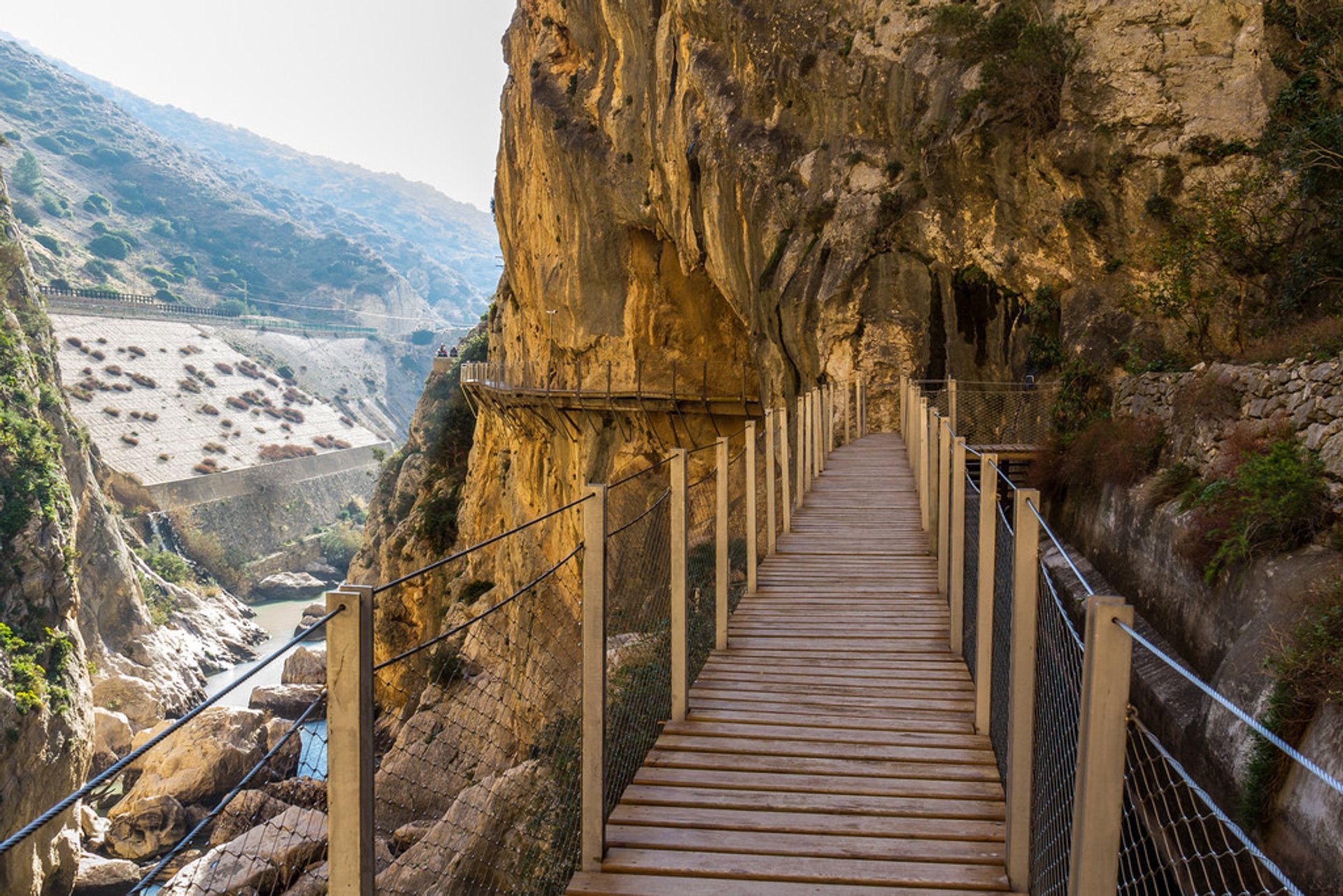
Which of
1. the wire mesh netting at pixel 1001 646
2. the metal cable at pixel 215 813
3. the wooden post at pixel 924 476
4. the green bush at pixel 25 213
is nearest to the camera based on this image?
the metal cable at pixel 215 813

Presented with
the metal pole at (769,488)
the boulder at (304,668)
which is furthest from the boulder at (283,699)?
the metal pole at (769,488)

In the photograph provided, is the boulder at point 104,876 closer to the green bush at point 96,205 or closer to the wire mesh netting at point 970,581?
the wire mesh netting at point 970,581

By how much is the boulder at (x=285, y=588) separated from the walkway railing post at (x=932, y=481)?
63354 millimetres

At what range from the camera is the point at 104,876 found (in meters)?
24.6

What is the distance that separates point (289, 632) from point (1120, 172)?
173ft

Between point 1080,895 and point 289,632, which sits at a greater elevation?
point 1080,895

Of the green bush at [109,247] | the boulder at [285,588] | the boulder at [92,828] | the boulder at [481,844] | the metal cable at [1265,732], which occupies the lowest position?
the boulder at [285,588]

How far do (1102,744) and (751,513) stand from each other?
215 inches

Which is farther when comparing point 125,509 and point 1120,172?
point 125,509

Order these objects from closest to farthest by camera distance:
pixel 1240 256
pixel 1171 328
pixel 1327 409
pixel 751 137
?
pixel 1327 409 < pixel 1240 256 < pixel 1171 328 < pixel 751 137

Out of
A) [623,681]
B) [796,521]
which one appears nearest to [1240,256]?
[796,521]

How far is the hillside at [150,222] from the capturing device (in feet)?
355

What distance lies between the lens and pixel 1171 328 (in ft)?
55.9

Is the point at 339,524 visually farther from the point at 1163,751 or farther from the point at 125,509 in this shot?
the point at 1163,751
